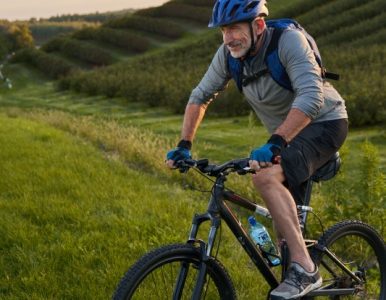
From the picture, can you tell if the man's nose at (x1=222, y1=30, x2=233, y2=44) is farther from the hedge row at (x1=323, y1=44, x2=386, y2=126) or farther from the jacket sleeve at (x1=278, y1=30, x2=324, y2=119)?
the hedge row at (x1=323, y1=44, x2=386, y2=126)

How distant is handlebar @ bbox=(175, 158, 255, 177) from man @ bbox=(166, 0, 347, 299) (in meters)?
0.10

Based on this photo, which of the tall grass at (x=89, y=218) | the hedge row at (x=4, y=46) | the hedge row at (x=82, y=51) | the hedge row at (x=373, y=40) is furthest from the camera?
the hedge row at (x=4, y=46)

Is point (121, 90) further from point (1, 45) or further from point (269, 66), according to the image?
point (1, 45)

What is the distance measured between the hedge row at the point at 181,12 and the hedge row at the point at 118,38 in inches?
227

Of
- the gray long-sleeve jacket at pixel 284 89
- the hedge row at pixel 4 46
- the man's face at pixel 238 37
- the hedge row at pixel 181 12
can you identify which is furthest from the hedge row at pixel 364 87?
the hedge row at pixel 4 46

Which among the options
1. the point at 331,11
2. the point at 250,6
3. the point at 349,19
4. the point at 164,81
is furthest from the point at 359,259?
the point at 331,11

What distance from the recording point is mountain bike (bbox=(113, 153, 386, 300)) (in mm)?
3475

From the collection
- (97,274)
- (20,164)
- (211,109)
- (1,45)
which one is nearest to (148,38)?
(1,45)

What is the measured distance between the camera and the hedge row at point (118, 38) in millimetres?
59719

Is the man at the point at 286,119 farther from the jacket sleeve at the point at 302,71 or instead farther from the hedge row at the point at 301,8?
the hedge row at the point at 301,8

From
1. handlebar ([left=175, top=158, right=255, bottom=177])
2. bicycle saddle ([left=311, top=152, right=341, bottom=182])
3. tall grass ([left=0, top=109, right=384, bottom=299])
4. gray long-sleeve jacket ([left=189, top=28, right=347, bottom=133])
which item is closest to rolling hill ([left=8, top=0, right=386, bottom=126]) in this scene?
tall grass ([left=0, top=109, right=384, bottom=299])

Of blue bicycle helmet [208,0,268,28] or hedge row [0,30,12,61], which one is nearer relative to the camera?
blue bicycle helmet [208,0,268,28]

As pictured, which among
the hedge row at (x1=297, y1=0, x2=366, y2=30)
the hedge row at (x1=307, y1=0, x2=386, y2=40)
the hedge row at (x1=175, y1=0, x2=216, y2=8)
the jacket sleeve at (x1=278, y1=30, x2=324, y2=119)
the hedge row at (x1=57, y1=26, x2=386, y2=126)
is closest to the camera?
the jacket sleeve at (x1=278, y1=30, x2=324, y2=119)

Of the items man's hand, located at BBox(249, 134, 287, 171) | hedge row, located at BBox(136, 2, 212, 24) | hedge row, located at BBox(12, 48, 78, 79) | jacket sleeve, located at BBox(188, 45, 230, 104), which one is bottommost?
hedge row, located at BBox(12, 48, 78, 79)
